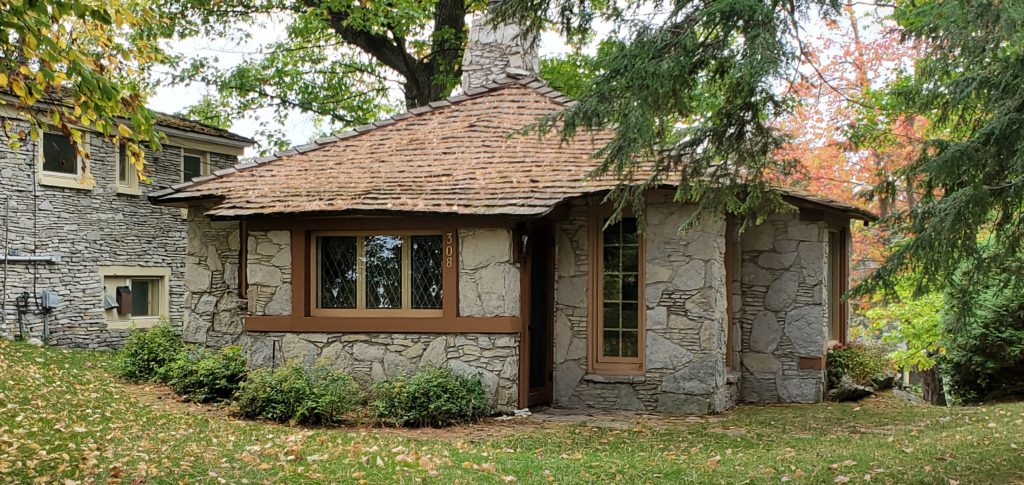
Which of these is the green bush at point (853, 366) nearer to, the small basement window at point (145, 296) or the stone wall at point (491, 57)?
the stone wall at point (491, 57)

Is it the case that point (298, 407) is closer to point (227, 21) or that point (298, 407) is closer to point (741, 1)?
point (741, 1)

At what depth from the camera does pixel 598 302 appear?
11.2 meters

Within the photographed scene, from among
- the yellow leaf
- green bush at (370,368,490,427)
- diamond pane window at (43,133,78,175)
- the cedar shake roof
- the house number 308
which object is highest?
diamond pane window at (43,133,78,175)

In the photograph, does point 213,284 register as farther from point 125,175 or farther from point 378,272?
point 125,175

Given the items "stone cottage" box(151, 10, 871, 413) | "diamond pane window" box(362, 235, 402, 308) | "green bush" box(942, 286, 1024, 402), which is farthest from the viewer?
"green bush" box(942, 286, 1024, 402)

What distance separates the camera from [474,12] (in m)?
19.1

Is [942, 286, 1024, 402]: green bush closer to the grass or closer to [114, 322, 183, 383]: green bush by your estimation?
the grass

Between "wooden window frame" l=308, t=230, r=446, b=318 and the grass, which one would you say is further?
"wooden window frame" l=308, t=230, r=446, b=318

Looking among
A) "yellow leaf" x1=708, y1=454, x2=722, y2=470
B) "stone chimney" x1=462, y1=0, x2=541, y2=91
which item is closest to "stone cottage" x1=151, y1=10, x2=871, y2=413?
"stone chimney" x1=462, y1=0, x2=541, y2=91

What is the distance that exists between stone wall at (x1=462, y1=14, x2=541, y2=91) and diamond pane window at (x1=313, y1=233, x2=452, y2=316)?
394 centimetres

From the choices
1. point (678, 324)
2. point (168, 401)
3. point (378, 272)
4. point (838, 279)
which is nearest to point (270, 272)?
point (378, 272)

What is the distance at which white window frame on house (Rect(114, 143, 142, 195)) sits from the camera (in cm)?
1822

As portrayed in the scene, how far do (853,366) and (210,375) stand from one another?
8384 millimetres

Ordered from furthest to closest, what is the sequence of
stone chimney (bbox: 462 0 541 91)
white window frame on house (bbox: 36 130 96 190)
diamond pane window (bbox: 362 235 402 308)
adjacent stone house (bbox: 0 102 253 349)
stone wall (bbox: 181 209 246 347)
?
white window frame on house (bbox: 36 130 96 190)
adjacent stone house (bbox: 0 102 253 349)
stone chimney (bbox: 462 0 541 91)
stone wall (bbox: 181 209 246 347)
diamond pane window (bbox: 362 235 402 308)
